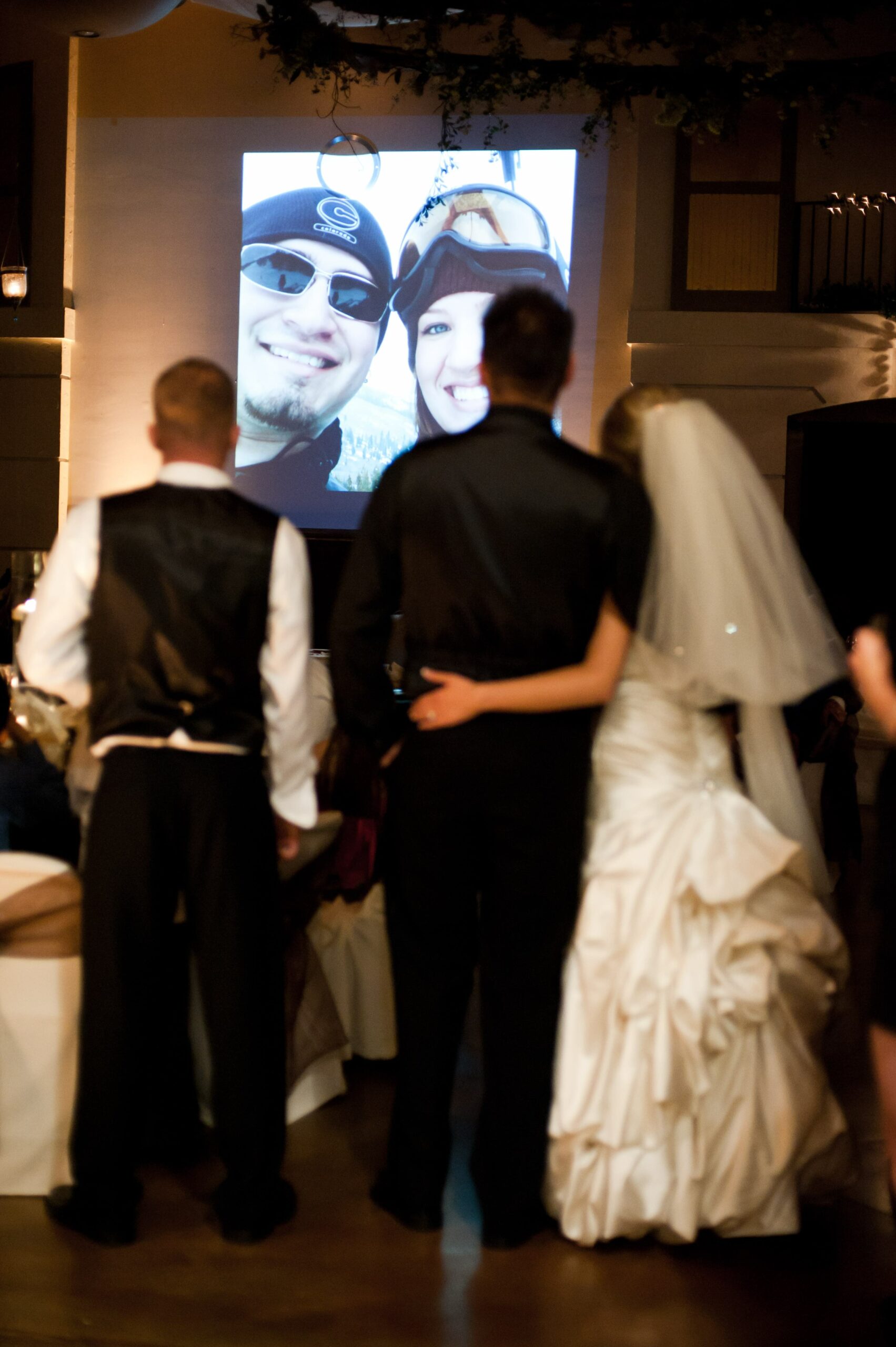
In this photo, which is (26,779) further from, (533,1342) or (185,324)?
(185,324)

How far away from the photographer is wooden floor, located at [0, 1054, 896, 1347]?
214 cm

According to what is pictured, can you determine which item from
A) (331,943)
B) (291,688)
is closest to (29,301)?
(331,943)

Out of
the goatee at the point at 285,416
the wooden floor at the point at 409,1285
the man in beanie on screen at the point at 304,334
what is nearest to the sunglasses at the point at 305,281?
the man in beanie on screen at the point at 304,334

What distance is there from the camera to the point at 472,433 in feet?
7.72

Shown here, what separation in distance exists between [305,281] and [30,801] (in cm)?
750

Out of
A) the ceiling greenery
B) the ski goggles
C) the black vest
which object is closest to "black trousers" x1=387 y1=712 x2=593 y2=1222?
the black vest

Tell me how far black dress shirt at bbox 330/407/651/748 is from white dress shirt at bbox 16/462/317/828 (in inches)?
3.8

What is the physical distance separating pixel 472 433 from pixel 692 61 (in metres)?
5.08

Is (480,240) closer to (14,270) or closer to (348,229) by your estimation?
(348,229)

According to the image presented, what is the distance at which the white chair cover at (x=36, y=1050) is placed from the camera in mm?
2572

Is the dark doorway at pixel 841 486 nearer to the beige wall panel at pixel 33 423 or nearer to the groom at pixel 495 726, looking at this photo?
the beige wall panel at pixel 33 423

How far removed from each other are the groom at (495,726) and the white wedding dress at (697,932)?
0.09 meters

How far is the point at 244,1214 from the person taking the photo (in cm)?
244

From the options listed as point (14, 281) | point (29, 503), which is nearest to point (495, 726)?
point (14, 281)
